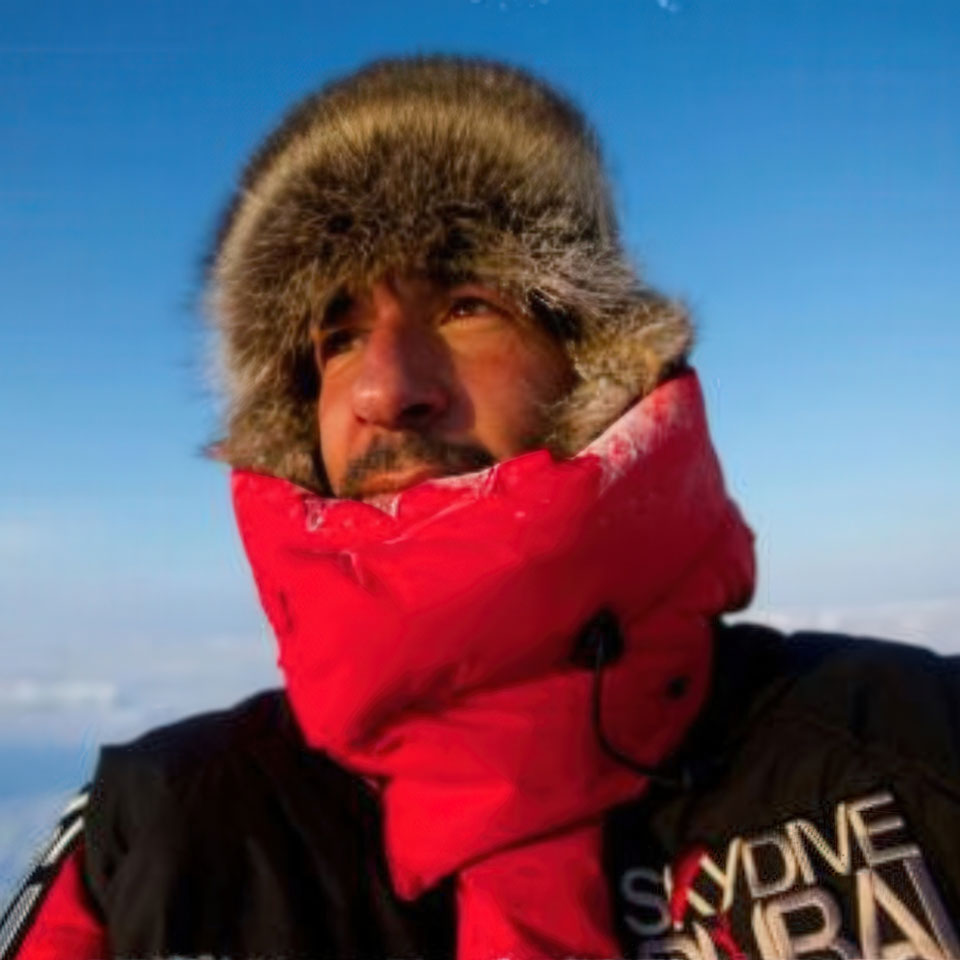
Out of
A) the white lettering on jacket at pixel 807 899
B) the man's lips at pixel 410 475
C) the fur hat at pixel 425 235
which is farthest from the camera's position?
the fur hat at pixel 425 235

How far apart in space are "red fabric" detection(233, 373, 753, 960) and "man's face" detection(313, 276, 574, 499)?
13 cm

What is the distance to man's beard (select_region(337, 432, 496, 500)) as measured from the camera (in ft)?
4.85

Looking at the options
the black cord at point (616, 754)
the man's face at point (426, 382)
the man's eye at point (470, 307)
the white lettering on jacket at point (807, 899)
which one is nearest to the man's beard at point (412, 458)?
the man's face at point (426, 382)

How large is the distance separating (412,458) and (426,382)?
5.1 inches

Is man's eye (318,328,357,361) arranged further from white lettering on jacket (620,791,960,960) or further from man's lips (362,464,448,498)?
white lettering on jacket (620,791,960,960)

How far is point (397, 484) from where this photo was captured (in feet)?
4.83

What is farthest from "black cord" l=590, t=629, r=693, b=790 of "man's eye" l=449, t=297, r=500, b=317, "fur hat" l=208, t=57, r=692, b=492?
"man's eye" l=449, t=297, r=500, b=317

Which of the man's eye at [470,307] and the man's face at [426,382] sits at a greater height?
the man's eye at [470,307]

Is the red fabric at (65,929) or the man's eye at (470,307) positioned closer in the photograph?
the red fabric at (65,929)

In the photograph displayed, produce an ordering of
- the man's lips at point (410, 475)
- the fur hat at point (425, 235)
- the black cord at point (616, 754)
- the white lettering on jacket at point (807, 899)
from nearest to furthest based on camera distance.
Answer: the white lettering on jacket at point (807, 899) → the black cord at point (616, 754) → the man's lips at point (410, 475) → the fur hat at point (425, 235)

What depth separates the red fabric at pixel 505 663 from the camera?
1.22m

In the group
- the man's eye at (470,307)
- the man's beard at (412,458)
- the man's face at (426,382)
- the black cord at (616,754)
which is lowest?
the black cord at (616,754)

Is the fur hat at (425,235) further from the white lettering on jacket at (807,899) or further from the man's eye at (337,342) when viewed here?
the white lettering on jacket at (807,899)

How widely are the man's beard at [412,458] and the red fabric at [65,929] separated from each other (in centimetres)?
64
